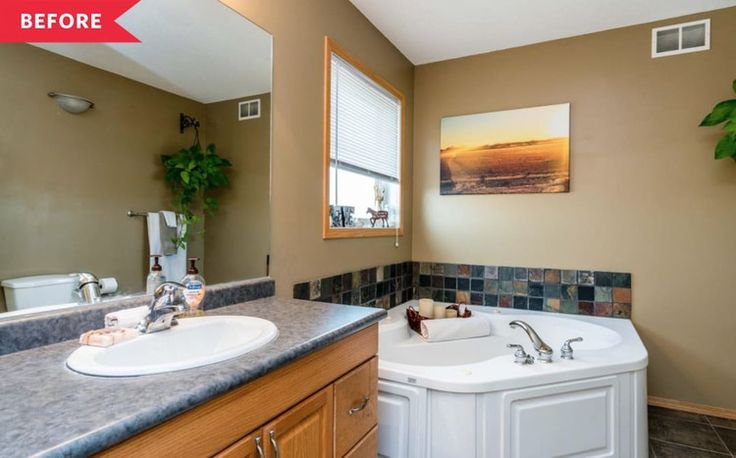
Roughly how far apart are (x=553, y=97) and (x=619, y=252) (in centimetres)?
117

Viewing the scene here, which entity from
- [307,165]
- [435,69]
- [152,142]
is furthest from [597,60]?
[152,142]

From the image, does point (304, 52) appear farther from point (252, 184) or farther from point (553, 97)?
point (553, 97)

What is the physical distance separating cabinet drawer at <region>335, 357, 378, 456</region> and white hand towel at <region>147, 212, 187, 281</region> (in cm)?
67

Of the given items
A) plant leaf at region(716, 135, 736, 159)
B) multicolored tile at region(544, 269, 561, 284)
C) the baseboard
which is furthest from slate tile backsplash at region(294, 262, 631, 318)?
plant leaf at region(716, 135, 736, 159)

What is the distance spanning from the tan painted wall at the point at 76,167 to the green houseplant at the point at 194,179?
49 millimetres

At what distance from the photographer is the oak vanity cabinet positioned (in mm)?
701

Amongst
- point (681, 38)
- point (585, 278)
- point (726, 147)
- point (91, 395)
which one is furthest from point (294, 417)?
point (681, 38)

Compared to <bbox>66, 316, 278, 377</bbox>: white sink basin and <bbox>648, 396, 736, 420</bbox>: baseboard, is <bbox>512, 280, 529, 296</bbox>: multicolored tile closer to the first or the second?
<bbox>648, 396, 736, 420</bbox>: baseboard

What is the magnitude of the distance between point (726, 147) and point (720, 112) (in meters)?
0.20

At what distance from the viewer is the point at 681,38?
250 cm

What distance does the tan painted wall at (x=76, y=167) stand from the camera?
3.12 feet

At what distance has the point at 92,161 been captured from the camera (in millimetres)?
1094

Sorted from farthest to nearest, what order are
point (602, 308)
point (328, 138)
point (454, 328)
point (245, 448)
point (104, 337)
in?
point (602, 308), point (454, 328), point (328, 138), point (104, 337), point (245, 448)

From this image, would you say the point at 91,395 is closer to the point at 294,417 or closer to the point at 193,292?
the point at 294,417
